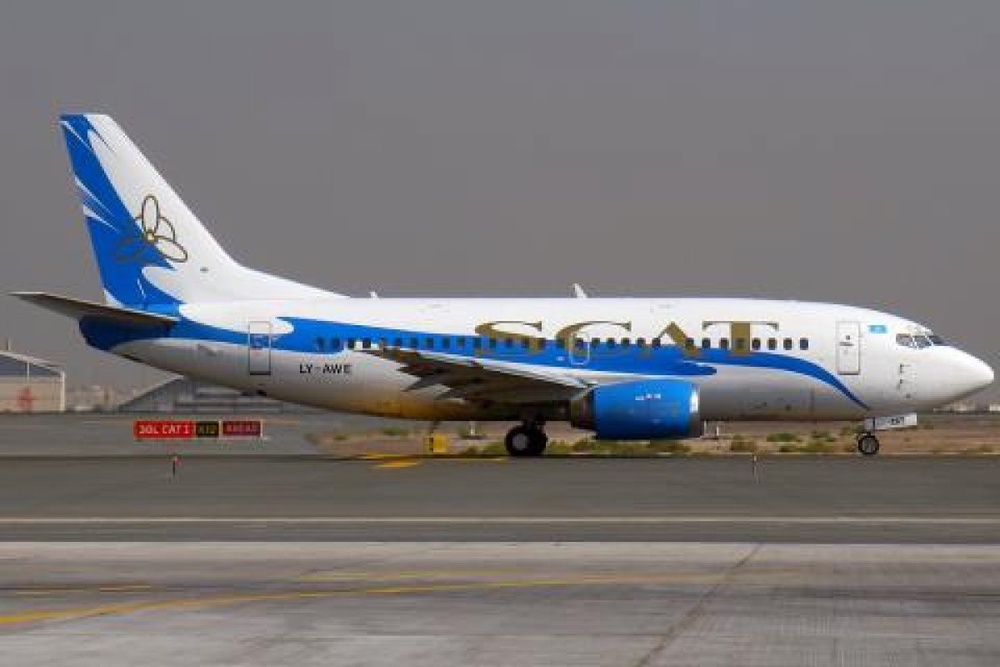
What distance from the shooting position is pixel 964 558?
19.5 m

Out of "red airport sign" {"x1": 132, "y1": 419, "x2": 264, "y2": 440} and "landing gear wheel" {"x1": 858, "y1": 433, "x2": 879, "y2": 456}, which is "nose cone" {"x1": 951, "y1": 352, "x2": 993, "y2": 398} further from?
"red airport sign" {"x1": 132, "y1": 419, "x2": 264, "y2": 440}

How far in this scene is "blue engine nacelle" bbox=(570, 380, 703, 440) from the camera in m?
42.3

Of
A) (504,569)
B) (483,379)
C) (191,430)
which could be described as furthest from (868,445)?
(504,569)

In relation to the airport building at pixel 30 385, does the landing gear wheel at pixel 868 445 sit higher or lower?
lower

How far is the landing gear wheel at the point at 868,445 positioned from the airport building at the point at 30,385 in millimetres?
114465

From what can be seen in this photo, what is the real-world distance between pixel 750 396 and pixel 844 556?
24452mm

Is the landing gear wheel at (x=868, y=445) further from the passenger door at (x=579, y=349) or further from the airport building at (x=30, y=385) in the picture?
the airport building at (x=30, y=385)

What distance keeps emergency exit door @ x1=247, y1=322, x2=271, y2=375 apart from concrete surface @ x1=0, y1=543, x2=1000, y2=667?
23.5 m

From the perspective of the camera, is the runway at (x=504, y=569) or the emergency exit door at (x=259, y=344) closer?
the runway at (x=504, y=569)

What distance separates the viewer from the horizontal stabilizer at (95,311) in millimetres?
43406

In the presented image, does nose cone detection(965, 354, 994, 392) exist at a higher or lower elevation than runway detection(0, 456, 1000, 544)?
higher

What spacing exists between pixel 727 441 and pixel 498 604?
48.1 m

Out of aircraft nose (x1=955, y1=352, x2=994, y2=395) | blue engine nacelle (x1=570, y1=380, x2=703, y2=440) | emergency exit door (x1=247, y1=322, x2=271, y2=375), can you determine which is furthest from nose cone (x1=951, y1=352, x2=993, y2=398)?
emergency exit door (x1=247, y1=322, x2=271, y2=375)

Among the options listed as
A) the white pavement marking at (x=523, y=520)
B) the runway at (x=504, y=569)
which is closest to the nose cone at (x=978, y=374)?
the runway at (x=504, y=569)
